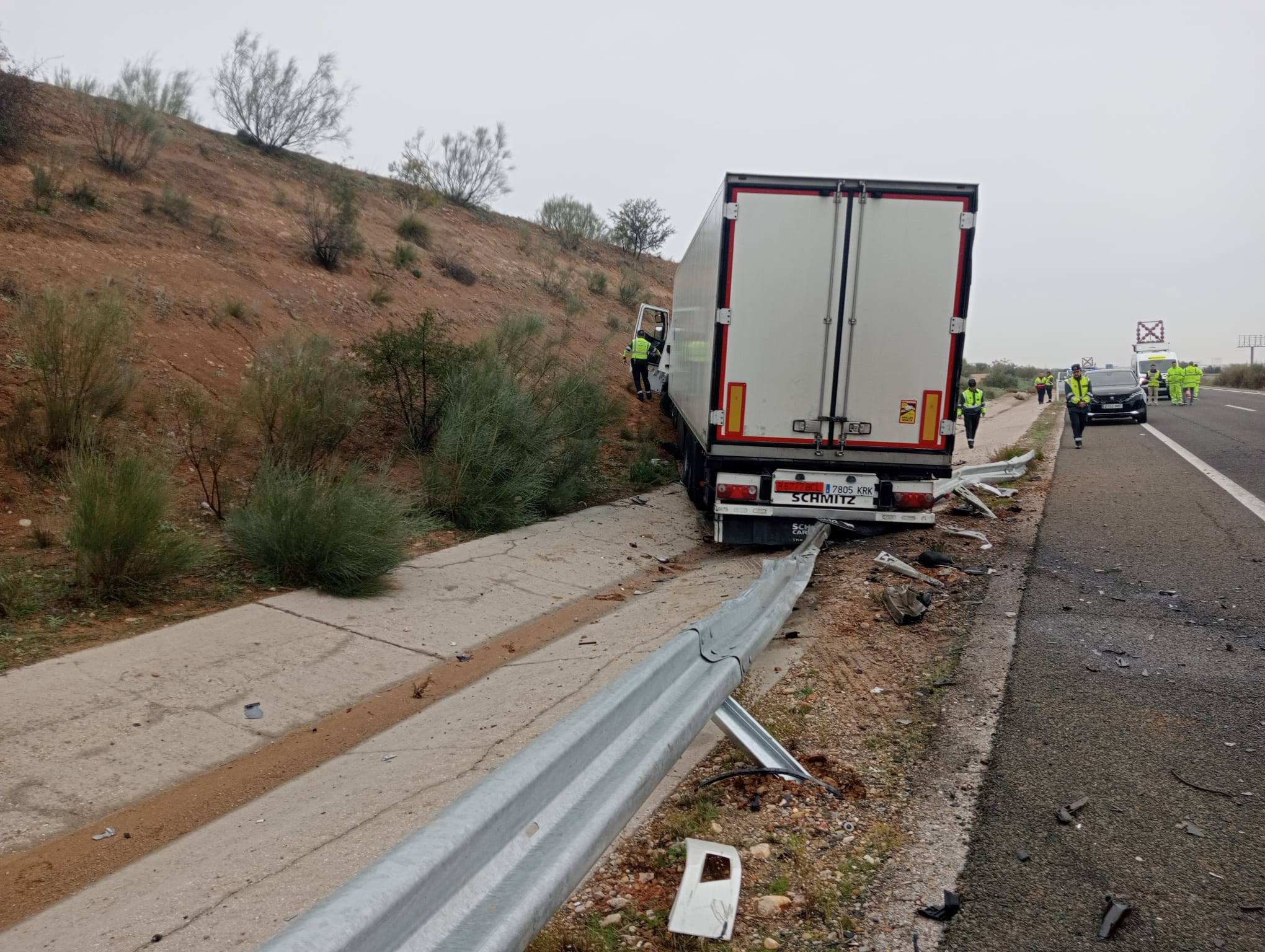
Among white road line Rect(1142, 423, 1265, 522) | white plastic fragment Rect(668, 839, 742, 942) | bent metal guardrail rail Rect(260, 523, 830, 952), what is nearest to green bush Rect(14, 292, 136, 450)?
bent metal guardrail rail Rect(260, 523, 830, 952)

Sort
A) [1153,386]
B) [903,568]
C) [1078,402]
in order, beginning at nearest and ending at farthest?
[903,568]
[1078,402]
[1153,386]

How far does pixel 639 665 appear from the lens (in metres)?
3.33

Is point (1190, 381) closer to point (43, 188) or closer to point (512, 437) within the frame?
point (512, 437)

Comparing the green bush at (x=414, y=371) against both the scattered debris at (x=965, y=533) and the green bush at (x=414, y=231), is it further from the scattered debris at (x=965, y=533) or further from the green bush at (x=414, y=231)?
the green bush at (x=414, y=231)

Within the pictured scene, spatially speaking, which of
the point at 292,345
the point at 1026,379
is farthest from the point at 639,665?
the point at 1026,379

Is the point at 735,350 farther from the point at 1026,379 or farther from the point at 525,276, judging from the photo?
the point at 1026,379

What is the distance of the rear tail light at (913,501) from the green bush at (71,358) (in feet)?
26.7

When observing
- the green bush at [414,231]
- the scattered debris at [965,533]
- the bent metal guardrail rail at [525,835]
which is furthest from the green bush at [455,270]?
the bent metal guardrail rail at [525,835]

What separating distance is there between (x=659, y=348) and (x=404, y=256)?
715 cm

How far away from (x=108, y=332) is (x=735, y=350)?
675cm

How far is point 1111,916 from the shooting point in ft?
9.64

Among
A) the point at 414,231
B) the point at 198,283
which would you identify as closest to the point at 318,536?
the point at 198,283

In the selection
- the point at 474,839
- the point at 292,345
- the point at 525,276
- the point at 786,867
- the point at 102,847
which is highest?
the point at 525,276

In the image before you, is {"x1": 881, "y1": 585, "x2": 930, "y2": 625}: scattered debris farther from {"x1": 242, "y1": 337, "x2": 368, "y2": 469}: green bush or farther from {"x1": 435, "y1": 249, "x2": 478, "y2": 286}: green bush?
{"x1": 435, "y1": 249, "x2": 478, "y2": 286}: green bush
